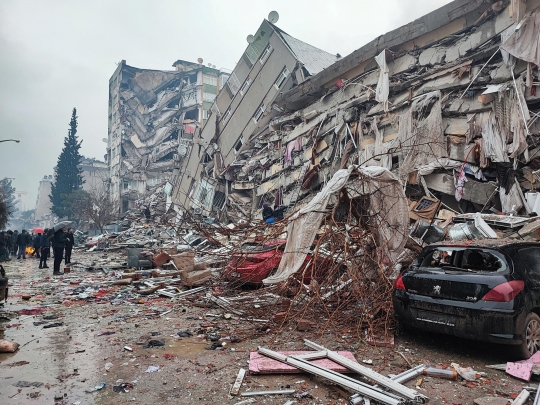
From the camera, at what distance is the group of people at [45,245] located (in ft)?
44.1

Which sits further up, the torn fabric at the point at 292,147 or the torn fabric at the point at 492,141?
the torn fabric at the point at 292,147

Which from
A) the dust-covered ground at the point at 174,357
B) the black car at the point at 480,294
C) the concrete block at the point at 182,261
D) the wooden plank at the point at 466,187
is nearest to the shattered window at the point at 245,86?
the wooden plank at the point at 466,187

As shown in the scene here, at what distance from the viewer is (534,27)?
11242 mm

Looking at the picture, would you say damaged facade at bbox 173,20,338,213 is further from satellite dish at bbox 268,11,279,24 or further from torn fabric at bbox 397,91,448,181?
torn fabric at bbox 397,91,448,181

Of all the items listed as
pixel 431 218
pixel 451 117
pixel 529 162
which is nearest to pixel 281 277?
pixel 431 218

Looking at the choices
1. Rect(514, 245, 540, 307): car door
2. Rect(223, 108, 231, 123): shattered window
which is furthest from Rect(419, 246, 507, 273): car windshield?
Rect(223, 108, 231, 123): shattered window

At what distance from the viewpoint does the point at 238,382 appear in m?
4.05

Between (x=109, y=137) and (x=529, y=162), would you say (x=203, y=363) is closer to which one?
(x=529, y=162)

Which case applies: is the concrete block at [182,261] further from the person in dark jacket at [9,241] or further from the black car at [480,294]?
the person in dark jacket at [9,241]

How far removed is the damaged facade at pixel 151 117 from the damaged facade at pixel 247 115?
25822 mm

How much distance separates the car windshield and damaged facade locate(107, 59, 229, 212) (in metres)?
53.1

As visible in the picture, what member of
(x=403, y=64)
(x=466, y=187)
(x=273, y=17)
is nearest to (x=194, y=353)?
(x=466, y=187)

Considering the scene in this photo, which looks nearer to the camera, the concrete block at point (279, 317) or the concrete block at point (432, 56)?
the concrete block at point (279, 317)

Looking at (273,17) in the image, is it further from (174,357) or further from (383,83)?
(174,357)
